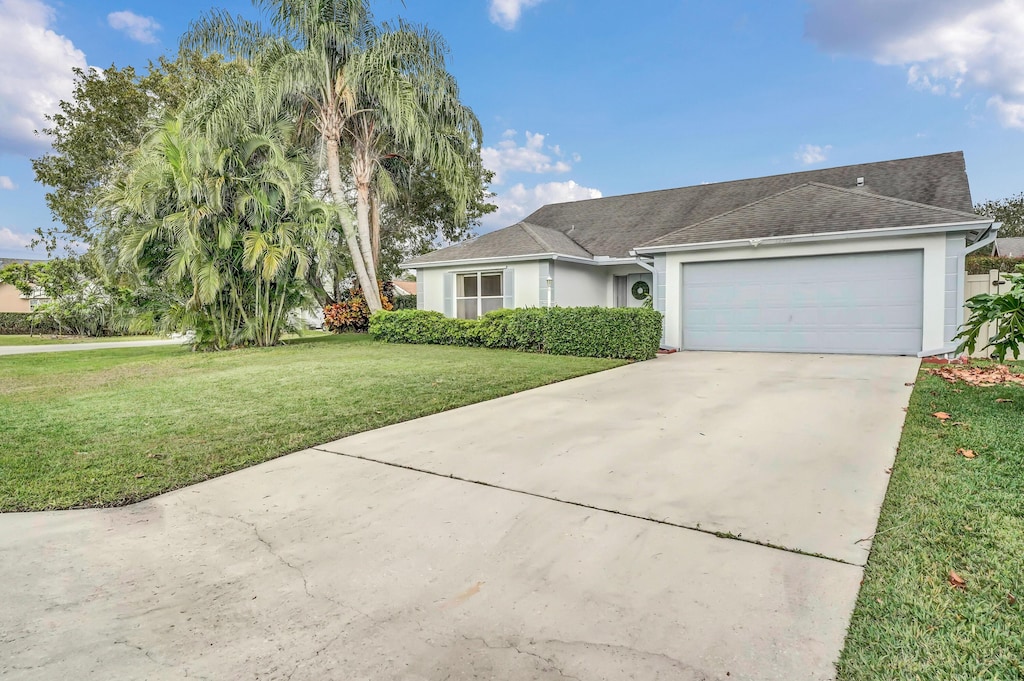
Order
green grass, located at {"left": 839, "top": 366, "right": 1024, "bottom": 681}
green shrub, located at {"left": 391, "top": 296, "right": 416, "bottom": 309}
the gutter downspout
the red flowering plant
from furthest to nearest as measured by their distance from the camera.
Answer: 1. green shrub, located at {"left": 391, "top": 296, "right": 416, "bottom": 309}
2. the red flowering plant
3. the gutter downspout
4. green grass, located at {"left": 839, "top": 366, "right": 1024, "bottom": 681}

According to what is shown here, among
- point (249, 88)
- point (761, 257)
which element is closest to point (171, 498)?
point (761, 257)

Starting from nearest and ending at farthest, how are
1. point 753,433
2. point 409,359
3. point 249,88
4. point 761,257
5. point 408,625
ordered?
point 408,625 → point 753,433 → point 409,359 → point 761,257 → point 249,88

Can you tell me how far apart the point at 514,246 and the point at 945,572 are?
13011 millimetres

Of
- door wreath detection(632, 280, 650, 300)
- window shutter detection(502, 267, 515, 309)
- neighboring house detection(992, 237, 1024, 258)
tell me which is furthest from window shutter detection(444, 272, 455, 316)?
neighboring house detection(992, 237, 1024, 258)

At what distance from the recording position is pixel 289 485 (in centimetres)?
333

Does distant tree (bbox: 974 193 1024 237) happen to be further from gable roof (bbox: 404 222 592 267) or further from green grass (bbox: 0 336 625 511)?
green grass (bbox: 0 336 625 511)

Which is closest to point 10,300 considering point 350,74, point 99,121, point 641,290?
point 99,121

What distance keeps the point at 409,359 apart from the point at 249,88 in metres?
9.06

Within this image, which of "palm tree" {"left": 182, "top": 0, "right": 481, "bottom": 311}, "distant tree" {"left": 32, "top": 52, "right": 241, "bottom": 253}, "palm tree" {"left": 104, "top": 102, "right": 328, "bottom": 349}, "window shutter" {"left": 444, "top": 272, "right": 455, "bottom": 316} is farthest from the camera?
"distant tree" {"left": 32, "top": 52, "right": 241, "bottom": 253}

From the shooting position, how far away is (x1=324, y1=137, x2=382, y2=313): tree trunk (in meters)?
13.6

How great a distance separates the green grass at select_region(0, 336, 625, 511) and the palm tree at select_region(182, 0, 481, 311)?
6.12 m

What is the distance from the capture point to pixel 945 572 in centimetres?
213

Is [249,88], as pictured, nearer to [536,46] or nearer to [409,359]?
[536,46]

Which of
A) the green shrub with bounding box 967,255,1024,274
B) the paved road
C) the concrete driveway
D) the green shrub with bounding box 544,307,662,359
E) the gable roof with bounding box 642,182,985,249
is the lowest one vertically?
the concrete driveway
